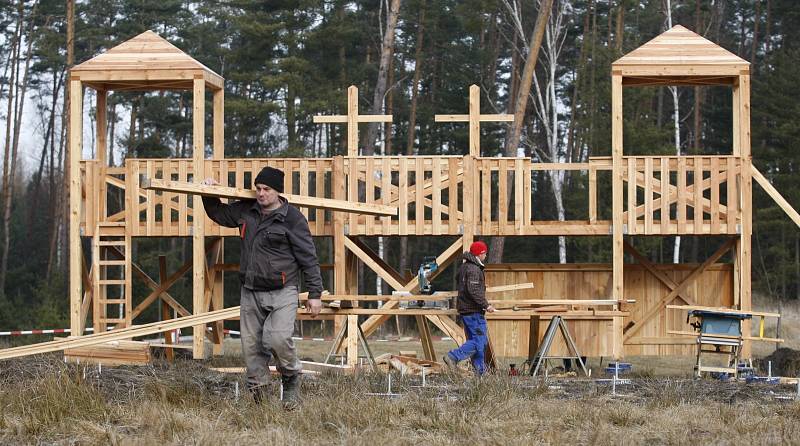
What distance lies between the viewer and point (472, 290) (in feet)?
47.2

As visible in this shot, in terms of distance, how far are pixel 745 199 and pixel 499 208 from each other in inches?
136

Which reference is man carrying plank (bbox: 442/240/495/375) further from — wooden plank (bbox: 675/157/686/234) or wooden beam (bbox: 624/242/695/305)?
wooden beam (bbox: 624/242/695/305)

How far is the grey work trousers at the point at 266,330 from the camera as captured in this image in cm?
1012

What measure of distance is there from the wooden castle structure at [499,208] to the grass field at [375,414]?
6.36 metres

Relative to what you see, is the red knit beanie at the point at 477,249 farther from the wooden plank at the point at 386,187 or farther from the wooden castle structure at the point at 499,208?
the wooden plank at the point at 386,187

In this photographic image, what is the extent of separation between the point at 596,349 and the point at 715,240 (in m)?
21.8

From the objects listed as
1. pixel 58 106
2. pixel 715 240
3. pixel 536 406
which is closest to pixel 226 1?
pixel 58 106

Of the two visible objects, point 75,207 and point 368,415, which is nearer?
point 368,415

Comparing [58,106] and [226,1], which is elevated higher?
[226,1]

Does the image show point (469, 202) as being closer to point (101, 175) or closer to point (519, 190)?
point (519, 190)

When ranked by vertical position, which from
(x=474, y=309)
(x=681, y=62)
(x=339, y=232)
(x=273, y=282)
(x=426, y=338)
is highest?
(x=681, y=62)

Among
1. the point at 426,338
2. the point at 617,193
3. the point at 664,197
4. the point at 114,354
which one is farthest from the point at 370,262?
the point at 664,197

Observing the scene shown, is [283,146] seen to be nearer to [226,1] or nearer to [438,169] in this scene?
[226,1]

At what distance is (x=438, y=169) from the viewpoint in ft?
58.9
